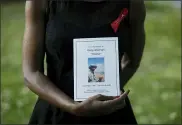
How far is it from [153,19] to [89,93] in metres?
2.92

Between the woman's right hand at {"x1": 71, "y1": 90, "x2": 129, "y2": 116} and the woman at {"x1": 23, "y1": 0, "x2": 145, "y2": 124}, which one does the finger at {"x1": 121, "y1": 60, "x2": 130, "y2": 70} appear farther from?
the woman's right hand at {"x1": 71, "y1": 90, "x2": 129, "y2": 116}

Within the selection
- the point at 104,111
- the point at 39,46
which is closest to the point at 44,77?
the point at 39,46

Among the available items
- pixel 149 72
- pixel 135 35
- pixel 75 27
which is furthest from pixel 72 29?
pixel 149 72

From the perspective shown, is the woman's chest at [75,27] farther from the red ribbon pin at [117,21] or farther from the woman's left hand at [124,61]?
the woman's left hand at [124,61]

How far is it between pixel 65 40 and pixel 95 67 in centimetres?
12

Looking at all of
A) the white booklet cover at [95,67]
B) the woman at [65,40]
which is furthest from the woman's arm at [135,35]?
the white booklet cover at [95,67]

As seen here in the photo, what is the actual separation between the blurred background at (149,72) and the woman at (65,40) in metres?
1.34

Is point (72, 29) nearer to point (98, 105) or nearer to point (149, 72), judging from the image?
point (98, 105)

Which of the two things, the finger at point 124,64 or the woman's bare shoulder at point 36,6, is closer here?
the woman's bare shoulder at point 36,6

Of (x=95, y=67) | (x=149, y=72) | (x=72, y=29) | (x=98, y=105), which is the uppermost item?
(x=72, y=29)

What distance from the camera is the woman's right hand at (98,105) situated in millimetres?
1335

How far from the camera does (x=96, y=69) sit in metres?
1.35

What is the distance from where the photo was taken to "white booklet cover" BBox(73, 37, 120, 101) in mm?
1348

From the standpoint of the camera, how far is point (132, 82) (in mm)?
3434
